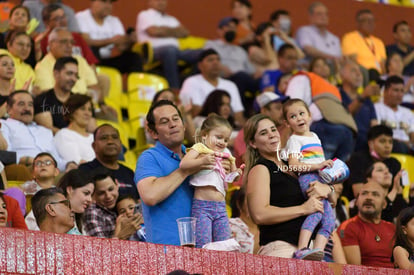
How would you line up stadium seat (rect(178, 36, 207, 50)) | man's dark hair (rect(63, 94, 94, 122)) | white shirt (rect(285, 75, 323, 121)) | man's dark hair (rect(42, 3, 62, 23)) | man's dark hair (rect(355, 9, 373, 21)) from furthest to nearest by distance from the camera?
1. man's dark hair (rect(355, 9, 373, 21))
2. stadium seat (rect(178, 36, 207, 50))
3. man's dark hair (rect(42, 3, 62, 23))
4. white shirt (rect(285, 75, 323, 121))
5. man's dark hair (rect(63, 94, 94, 122))

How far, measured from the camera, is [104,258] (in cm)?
430

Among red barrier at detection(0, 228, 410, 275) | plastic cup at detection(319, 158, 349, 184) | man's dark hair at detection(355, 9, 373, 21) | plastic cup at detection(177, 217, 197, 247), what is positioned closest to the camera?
red barrier at detection(0, 228, 410, 275)

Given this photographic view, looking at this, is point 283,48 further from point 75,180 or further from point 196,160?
point 196,160

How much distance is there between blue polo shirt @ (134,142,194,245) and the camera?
491cm

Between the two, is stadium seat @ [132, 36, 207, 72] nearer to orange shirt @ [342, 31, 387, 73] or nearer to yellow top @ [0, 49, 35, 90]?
orange shirt @ [342, 31, 387, 73]

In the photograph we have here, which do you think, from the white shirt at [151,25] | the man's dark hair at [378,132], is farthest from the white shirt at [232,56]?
the man's dark hair at [378,132]

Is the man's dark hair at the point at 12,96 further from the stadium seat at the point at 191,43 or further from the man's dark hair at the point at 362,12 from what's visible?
the man's dark hair at the point at 362,12

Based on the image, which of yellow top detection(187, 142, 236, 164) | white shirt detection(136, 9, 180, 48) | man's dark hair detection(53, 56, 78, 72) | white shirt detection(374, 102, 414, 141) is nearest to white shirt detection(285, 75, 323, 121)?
man's dark hair detection(53, 56, 78, 72)

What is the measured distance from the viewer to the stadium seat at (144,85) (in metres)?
9.88

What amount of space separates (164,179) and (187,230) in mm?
382

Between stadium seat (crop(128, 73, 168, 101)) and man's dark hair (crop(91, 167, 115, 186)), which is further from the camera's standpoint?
stadium seat (crop(128, 73, 168, 101))

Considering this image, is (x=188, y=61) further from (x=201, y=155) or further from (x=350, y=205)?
(x=201, y=155)

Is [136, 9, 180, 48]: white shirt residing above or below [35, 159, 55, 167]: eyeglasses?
above

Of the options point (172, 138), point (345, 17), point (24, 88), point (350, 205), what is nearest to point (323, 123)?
point (350, 205)
